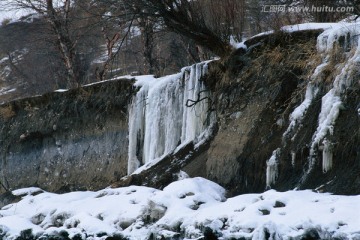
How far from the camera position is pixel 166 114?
13.7m

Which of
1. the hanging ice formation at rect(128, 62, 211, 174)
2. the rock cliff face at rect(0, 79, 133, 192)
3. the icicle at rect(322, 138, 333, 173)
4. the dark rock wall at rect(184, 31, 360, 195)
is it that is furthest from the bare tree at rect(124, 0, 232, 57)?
the icicle at rect(322, 138, 333, 173)

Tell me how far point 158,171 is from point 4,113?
790 centimetres

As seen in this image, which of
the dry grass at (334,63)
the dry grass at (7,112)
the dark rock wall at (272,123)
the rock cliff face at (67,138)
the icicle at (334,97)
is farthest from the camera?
the dry grass at (7,112)

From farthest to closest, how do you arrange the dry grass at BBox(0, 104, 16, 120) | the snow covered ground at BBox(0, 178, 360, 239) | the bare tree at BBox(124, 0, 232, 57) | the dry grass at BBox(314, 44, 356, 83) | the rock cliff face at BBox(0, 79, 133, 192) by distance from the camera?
the dry grass at BBox(0, 104, 16, 120), the rock cliff face at BBox(0, 79, 133, 192), the bare tree at BBox(124, 0, 232, 57), the dry grass at BBox(314, 44, 356, 83), the snow covered ground at BBox(0, 178, 360, 239)

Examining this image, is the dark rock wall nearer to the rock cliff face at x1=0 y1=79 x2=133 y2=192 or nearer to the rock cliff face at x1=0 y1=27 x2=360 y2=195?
the rock cliff face at x1=0 y1=27 x2=360 y2=195

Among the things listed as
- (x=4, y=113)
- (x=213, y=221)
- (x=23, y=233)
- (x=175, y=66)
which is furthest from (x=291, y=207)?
(x=175, y=66)

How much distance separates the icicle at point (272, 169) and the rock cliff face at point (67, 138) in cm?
587

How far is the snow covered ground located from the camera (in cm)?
757

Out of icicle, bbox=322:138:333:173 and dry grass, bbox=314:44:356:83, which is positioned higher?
dry grass, bbox=314:44:356:83

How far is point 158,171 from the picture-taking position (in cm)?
1269

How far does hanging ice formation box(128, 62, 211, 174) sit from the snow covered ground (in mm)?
2136

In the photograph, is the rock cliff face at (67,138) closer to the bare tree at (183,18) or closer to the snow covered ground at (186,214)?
the bare tree at (183,18)

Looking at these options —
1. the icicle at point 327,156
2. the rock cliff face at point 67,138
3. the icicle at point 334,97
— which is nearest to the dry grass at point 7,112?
the rock cliff face at point 67,138

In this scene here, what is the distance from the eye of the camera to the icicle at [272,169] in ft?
32.8
